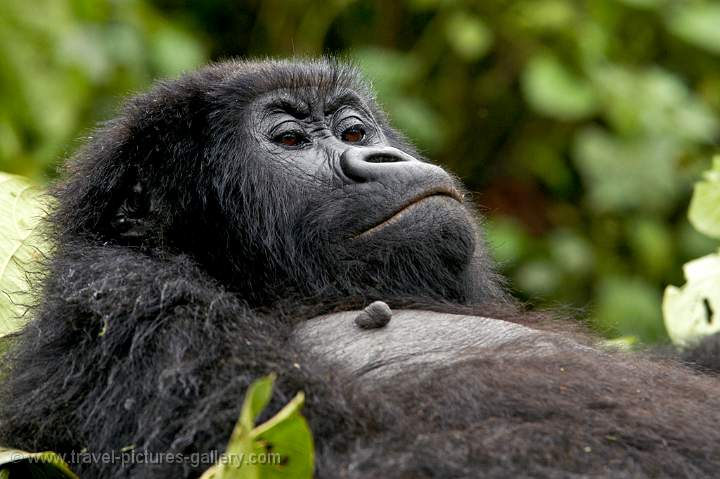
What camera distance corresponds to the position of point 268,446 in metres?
1.75

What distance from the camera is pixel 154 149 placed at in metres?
2.82

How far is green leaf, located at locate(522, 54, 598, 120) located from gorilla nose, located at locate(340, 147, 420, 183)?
3737 millimetres

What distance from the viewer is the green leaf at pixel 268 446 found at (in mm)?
1659

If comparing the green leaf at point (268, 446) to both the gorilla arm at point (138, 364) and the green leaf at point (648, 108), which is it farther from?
the green leaf at point (648, 108)

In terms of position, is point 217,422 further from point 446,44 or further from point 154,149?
point 446,44

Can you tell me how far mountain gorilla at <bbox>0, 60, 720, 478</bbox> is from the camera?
2033 mm

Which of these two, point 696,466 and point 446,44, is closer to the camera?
point 696,466

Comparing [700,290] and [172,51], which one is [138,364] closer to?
[700,290]

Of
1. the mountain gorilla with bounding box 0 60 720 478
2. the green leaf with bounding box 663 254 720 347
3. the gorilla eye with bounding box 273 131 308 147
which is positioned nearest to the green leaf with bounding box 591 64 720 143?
the green leaf with bounding box 663 254 720 347

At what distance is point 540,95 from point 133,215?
166 inches

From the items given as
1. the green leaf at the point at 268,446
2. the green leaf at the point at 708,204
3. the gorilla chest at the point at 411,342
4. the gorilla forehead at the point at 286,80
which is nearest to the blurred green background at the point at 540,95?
the green leaf at the point at 708,204

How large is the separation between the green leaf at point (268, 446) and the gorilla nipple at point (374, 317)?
74cm

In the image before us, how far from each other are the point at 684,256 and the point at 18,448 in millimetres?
5261

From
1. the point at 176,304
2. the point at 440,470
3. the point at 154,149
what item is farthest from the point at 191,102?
the point at 440,470
